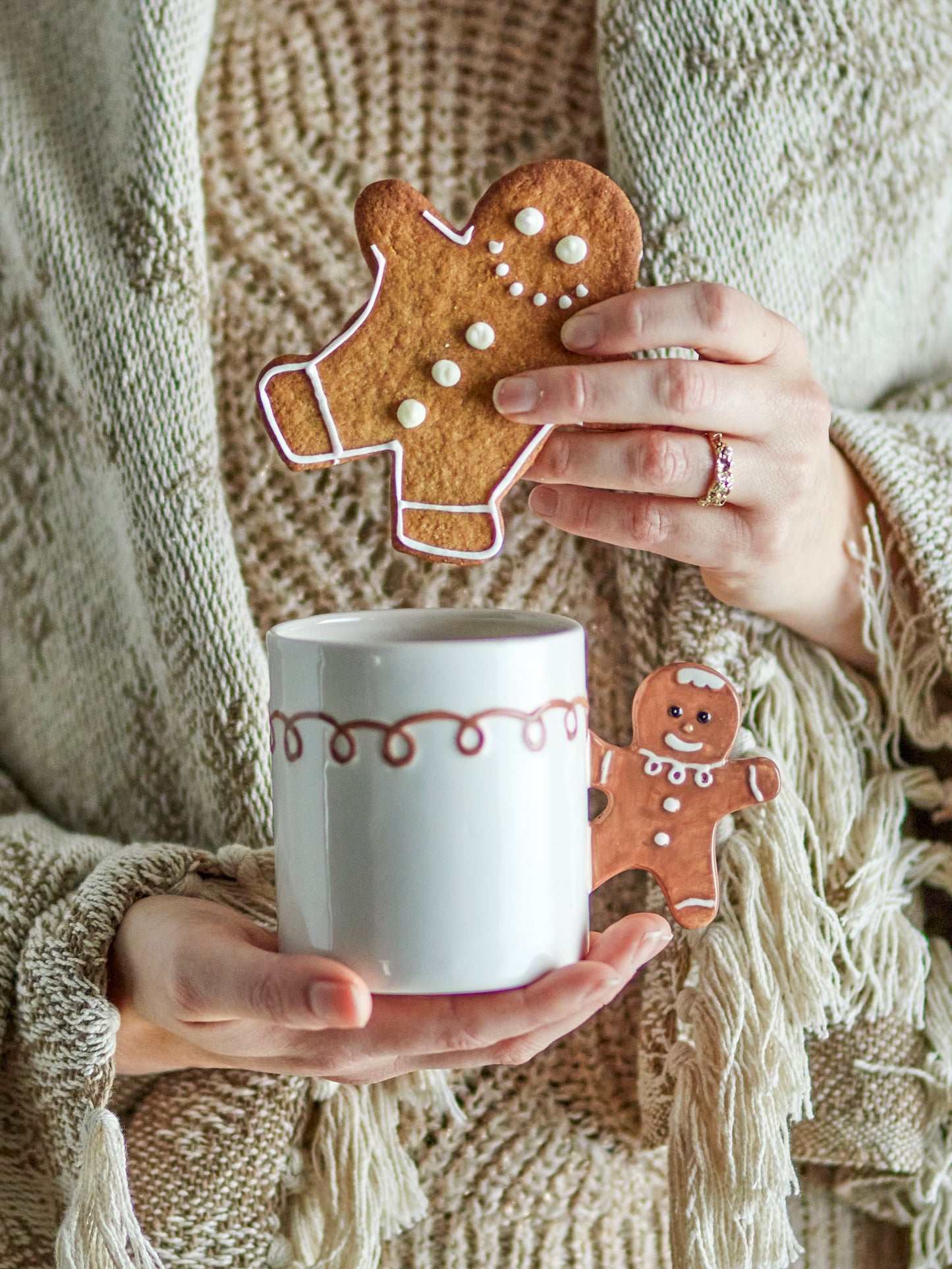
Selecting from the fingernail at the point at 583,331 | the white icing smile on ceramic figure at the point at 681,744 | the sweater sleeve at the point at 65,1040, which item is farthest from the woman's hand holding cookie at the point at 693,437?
the sweater sleeve at the point at 65,1040

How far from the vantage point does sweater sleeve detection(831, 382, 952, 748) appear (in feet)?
2.45

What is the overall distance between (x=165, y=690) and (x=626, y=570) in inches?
13.0

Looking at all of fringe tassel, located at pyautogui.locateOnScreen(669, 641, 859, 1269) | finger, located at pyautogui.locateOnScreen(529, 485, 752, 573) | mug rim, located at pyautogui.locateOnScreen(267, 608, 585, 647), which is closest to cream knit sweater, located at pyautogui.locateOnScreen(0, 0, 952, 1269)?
fringe tassel, located at pyautogui.locateOnScreen(669, 641, 859, 1269)

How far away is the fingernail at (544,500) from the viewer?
0.65m

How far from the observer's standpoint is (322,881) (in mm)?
506

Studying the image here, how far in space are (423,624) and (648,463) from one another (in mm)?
140

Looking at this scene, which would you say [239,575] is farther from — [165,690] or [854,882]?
[854,882]

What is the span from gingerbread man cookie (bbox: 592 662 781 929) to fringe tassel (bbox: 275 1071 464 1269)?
0.81 ft

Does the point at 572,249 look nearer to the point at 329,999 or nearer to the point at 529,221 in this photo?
the point at 529,221

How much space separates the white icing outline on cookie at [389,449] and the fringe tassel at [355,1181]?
36 centimetres

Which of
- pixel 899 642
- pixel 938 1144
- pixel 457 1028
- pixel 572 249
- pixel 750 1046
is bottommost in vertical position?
pixel 938 1144

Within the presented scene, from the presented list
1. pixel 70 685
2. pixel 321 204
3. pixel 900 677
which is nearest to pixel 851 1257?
pixel 900 677

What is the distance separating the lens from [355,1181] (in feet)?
2.36

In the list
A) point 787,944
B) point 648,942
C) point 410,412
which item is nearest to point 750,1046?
point 787,944
